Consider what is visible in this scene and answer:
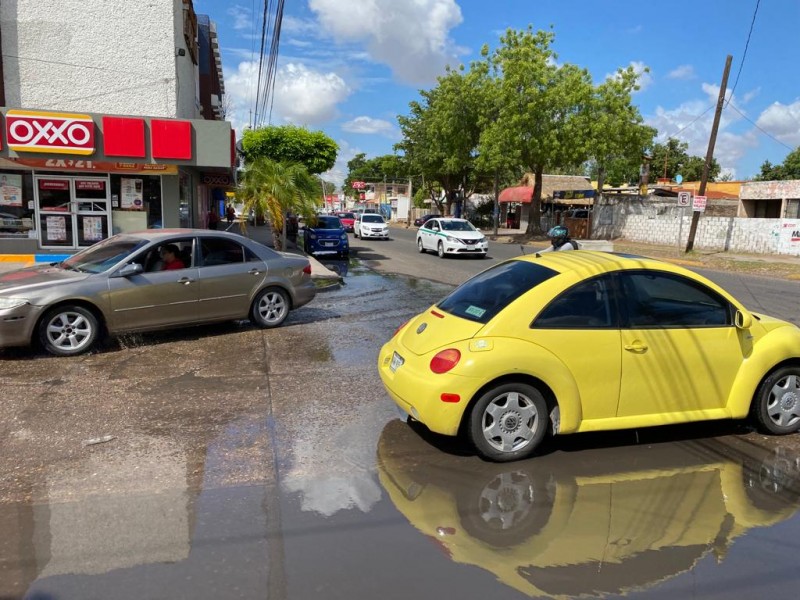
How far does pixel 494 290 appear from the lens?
4.98 m

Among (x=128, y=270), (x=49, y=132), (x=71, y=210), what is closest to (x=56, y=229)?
(x=71, y=210)

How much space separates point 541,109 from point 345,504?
98.6 feet

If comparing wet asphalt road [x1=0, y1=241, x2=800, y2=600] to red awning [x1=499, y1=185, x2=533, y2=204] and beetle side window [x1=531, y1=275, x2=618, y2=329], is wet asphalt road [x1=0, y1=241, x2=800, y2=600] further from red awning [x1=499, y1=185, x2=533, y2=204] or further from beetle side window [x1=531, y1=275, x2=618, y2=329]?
red awning [x1=499, y1=185, x2=533, y2=204]

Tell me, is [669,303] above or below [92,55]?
below

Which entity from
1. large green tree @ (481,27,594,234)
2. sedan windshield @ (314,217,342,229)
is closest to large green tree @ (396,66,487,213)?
large green tree @ (481,27,594,234)

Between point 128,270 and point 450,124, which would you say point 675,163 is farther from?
point 128,270

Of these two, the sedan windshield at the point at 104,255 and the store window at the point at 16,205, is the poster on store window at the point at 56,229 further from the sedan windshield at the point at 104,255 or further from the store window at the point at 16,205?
the sedan windshield at the point at 104,255

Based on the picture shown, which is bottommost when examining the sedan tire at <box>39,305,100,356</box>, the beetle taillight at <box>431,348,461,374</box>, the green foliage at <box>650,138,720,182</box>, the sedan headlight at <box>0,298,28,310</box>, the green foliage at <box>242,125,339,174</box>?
the sedan tire at <box>39,305,100,356</box>

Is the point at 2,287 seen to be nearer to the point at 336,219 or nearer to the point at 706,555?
the point at 706,555

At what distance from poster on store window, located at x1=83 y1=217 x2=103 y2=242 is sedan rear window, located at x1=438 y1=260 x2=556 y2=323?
12534 millimetres

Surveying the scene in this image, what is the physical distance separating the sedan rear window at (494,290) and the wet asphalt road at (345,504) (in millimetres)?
1077

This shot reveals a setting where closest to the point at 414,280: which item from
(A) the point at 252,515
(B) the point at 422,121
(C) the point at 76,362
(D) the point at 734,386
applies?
(C) the point at 76,362

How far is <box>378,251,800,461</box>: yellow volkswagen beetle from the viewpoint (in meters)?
4.40

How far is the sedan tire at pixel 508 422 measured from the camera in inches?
174
